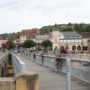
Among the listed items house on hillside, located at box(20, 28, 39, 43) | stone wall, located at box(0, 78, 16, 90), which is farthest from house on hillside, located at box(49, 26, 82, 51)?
stone wall, located at box(0, 78, 16, 90)

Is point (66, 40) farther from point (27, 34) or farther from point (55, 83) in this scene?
point (55, 83)

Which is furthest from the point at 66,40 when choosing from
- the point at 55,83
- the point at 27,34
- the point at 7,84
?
the point at 7,84

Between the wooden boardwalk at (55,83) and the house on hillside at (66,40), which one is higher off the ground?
the house on hillside at (66,40)

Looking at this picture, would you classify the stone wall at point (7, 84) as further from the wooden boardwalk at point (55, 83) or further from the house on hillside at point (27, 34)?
the house on hillside at point (27, 34)

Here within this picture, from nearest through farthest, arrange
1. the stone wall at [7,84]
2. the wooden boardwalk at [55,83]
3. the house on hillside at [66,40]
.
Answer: the stone wall at [7,84] → the wooden boardwalk at [55,83] → the house on hillside at [66,40]

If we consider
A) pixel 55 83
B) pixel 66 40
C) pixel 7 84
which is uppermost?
pixel 66 40

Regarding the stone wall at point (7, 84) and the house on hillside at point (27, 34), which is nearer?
the stone wall at point (7, 84)

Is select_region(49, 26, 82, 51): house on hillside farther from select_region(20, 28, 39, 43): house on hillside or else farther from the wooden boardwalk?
the wooden boardwalk

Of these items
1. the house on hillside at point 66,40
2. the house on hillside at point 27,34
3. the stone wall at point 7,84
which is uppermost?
the house on hillside at point 27,34

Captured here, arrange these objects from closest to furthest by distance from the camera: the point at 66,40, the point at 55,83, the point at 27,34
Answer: the point at 55,83
the point at 66,40
the point at 27,34

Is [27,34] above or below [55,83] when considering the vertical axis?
above

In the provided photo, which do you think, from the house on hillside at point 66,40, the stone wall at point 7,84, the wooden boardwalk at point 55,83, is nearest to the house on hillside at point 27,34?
the house on hillside at point 66,40

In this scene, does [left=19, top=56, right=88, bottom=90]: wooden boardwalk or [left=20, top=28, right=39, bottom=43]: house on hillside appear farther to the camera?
[left=20, top=28, right=39, bottom=43]: house on hillside

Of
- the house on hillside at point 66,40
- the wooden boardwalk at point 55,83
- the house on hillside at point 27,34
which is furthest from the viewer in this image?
the house on hillside at point 27,34
